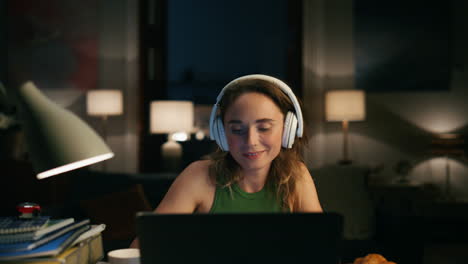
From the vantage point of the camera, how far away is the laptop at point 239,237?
685 millimetres

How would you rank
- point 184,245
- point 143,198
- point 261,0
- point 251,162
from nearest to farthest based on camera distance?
1. point 184,245
2. point 251,162
3. point 143,198
4. point 261,0

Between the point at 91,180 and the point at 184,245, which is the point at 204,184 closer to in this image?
the point at 184,245

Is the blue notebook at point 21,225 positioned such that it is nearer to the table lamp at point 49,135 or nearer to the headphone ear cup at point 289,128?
the table lamp at point 49,135

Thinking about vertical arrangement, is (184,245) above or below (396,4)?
below

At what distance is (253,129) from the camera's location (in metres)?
1.07

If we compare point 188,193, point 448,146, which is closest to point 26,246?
point 188,193

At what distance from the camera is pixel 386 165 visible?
16.5 feet

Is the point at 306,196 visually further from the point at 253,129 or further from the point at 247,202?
the point at 253,129

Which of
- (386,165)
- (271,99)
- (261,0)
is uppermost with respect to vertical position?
(261,0)

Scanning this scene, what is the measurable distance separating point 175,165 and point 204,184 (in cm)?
311

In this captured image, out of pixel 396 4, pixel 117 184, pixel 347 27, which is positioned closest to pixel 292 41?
pixel 347 27

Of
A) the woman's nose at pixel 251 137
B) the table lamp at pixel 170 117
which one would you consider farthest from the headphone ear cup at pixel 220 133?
the table lamp at pixel 170 117

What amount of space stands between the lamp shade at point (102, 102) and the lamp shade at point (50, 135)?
404 centimetres

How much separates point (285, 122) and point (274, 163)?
0.47 feet
